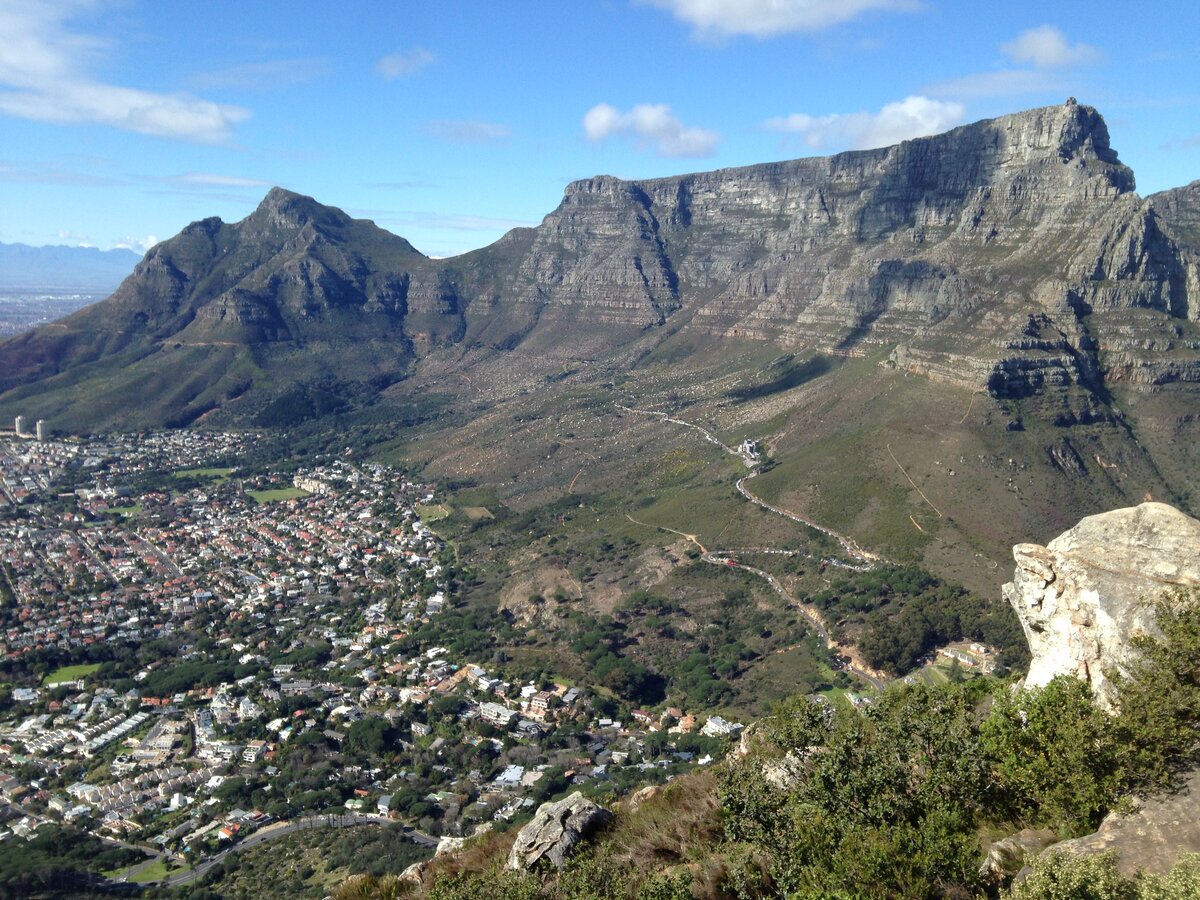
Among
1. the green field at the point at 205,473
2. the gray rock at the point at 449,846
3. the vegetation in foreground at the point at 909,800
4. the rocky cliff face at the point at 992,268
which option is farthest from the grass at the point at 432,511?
the vegetation in foreground at the point at 909,800

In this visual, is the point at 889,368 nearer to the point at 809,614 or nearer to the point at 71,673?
the point at 809,614

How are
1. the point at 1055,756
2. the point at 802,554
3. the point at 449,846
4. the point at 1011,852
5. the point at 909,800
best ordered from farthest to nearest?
1. the point at 802,554
2. the point at 449,846
3. the point at 909,800
4. the point at 1055,756
5. the point at 1011,852

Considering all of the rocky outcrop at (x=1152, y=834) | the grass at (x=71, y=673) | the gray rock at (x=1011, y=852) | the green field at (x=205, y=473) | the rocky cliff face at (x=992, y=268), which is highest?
the rocky cliff face at (x=992, y=268)

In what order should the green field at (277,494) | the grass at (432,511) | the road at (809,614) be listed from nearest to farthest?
the road at (809,614), the grass at (432,511), the green field at (277,494)

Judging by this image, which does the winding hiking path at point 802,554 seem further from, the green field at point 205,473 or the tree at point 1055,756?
the green field at point 205,473

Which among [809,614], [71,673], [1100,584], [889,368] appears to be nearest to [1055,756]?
[1100,584]

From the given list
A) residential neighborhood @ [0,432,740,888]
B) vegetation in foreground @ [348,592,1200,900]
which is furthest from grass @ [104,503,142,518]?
vegetation in foreground @ [348,592,1200,900]
